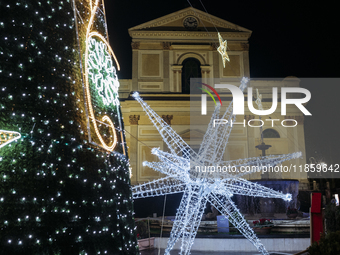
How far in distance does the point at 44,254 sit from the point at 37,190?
571 millimetres

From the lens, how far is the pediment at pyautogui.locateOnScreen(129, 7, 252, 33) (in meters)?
25.9

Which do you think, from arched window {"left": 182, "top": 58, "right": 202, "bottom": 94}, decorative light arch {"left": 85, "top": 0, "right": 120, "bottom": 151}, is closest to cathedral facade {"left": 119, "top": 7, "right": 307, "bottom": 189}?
arched window {"left": 182, "top": 58, "right": 202, "bottom": 94}

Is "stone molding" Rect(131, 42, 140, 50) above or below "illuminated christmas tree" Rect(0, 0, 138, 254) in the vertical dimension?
above

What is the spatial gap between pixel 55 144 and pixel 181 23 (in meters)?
24.7

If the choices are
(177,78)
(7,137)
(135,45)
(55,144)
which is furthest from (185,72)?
(7,137)

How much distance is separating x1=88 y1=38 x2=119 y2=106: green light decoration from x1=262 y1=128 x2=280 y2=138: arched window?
71.7ft

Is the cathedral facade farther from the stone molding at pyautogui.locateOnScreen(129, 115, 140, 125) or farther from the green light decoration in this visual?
the green light decoration

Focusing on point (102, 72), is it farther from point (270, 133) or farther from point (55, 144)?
point (270, 133)

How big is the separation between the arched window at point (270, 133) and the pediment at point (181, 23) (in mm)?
8192

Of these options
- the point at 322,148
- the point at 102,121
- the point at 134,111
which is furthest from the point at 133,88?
the point at 102,121

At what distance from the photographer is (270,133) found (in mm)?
25125

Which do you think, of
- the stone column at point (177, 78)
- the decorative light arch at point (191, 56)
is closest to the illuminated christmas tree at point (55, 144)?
the stone column at point (177, 78)

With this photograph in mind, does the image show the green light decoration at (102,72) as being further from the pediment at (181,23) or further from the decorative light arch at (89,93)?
the pediment at (181,23)

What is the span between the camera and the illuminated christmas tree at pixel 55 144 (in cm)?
290
